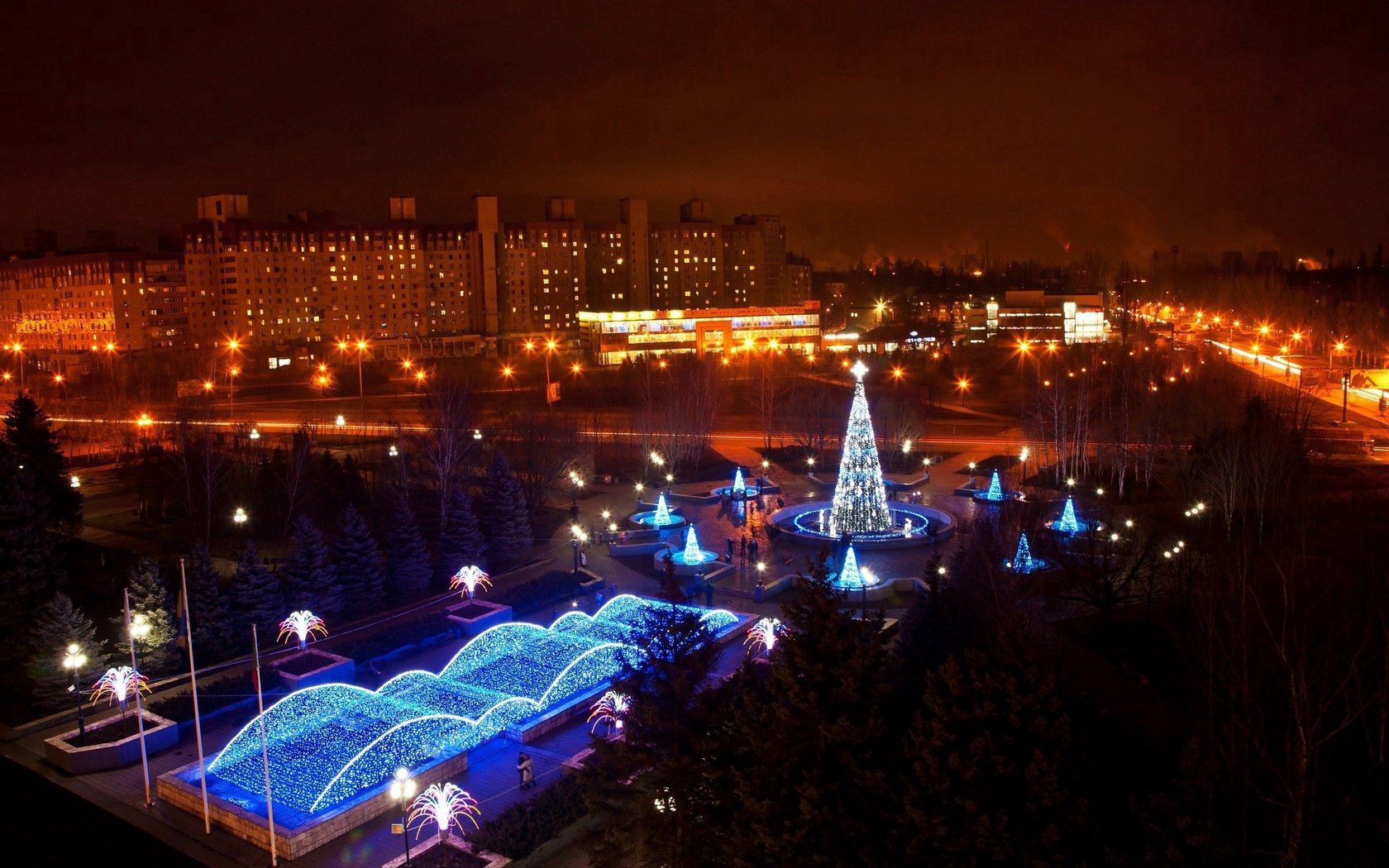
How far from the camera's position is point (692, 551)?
26.6 meters

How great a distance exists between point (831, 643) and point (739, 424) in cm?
4133

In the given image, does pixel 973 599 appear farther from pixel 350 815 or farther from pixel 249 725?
pixel 249 725

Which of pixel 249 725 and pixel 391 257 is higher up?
pixel 391 257

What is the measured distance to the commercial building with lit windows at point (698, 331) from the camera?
8244 centimetres

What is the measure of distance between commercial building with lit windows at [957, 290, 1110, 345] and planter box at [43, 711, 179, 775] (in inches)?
3224

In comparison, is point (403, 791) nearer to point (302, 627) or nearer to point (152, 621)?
point (302, 627)

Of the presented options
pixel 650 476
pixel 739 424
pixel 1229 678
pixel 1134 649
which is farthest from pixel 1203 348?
pixel 1229 678

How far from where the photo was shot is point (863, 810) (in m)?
10.4

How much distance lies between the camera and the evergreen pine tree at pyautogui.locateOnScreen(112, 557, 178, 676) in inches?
762

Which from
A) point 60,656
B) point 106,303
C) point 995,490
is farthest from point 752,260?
point 60,656

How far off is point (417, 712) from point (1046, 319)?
8873 cm

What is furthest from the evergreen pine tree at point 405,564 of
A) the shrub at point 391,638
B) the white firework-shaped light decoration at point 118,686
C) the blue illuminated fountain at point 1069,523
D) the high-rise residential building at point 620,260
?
the high-rise residential building at point 620,260

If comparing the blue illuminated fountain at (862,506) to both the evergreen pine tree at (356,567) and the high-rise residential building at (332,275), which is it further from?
the high-rise residential building at (332,275)

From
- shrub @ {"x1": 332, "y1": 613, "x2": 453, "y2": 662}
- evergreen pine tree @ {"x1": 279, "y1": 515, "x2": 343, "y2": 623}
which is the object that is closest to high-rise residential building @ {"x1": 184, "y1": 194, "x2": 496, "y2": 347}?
evergreen pine tree @ {"x1": 279, "y1": 515, "x2": 343, "y2": 623}
